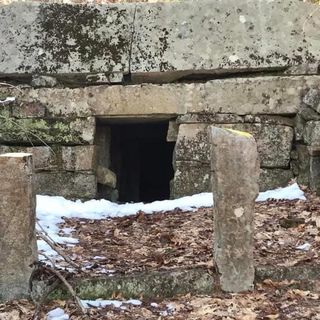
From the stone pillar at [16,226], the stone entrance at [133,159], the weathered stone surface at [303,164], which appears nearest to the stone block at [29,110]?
the stone entrance at [133,159]

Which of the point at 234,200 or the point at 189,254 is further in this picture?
the point at 189,254

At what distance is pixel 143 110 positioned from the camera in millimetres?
6840

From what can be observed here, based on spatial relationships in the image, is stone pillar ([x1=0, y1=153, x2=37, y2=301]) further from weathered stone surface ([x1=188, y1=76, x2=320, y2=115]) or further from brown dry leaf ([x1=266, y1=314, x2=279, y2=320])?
weathered stone surface ([x1=188, y1=76, x2=320, y2=115])

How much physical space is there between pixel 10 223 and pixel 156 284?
1.21m

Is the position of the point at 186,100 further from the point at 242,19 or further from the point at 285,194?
the point at 285,194

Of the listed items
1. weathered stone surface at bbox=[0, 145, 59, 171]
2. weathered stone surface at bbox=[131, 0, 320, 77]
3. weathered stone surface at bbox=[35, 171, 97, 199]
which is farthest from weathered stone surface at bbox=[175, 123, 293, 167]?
weathered stone surface at bbox=[0, 145, 59, 171]

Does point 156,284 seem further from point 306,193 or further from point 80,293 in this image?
point 306,193

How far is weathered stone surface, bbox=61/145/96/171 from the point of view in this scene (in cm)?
694

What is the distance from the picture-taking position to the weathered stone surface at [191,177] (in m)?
6.82

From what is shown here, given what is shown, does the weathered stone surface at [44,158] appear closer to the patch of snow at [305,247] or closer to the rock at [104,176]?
the rock at [104,176]

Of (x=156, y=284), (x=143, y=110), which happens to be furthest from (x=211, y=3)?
(x=156, y=284)

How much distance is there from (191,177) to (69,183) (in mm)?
1570

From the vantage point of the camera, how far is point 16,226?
412 centimetres

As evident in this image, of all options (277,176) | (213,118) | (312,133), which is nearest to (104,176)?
(213,118)
